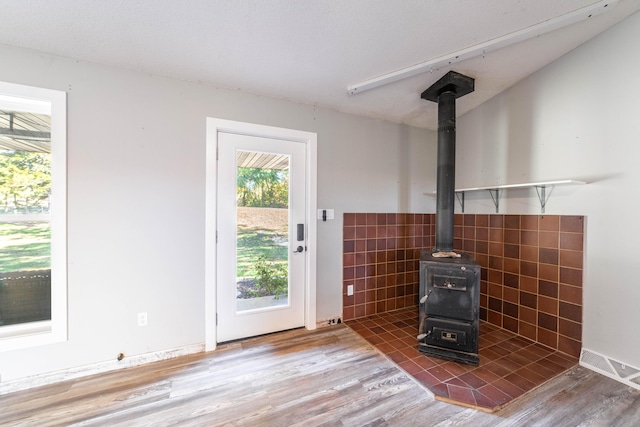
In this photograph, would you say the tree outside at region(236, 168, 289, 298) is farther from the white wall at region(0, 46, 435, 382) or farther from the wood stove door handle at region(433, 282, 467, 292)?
the wood stove door handle at region(433, 282, 467, 292)

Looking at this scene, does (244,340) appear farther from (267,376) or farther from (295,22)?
(295,22)

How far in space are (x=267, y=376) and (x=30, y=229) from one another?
1.98 meters

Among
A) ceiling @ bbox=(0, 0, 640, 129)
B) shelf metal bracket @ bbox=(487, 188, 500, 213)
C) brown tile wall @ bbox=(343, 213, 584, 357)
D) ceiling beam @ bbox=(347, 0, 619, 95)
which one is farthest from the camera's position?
shelf metal bracket @ bbox=(487, 188, 500, 213)

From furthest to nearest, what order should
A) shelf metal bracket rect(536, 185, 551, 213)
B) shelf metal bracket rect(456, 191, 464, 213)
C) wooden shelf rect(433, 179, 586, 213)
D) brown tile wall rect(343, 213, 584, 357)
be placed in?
shelf metal bracket rect(456, 191, 464, 213)
shelf metal bracket rect(536, 185, 551, 213)
brown tile wall rect(343, 213, 584, 357)
wooden shelf rect(433, 179, 586, 213)

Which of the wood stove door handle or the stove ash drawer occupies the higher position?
the wood stove door handle

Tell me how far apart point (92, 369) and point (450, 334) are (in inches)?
109

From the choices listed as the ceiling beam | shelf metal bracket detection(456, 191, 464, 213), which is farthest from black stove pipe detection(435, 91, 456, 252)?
shelf metal bracket detection(456, 191, 464, 213)

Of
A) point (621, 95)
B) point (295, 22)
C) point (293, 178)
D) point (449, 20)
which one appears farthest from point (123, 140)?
point (621, 95)

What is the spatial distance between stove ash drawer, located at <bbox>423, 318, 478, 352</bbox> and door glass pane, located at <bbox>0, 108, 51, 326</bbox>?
9.83 ft

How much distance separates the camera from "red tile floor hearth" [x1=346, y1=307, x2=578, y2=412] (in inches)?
63.4

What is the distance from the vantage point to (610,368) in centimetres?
177

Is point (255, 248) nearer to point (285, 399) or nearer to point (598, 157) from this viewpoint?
point (285, 399)

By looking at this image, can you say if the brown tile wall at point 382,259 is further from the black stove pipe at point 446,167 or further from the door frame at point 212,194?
the door frame at point 212,194

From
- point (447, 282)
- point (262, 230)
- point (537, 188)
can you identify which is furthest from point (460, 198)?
point (262, 230)
